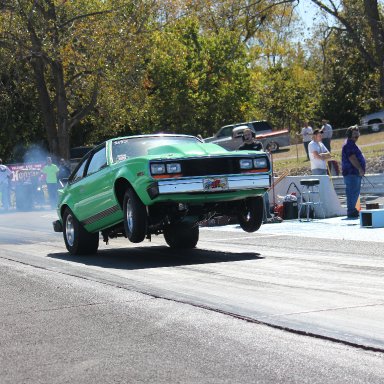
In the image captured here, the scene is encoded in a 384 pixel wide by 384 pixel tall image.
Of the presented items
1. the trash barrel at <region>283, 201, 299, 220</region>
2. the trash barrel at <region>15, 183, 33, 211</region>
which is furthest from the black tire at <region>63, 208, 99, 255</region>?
the trash barrel at <region>15, 183, 33, 211</region>

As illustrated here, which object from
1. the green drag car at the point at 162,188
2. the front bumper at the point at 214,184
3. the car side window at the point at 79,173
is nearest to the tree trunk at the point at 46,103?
the car side window at the point at 79,173

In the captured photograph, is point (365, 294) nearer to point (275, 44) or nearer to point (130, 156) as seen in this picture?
point (130, 156)

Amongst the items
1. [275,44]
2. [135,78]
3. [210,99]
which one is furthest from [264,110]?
[135,78]

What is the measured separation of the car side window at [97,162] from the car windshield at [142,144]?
24 cm

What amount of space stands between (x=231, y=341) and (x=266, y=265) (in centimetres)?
443

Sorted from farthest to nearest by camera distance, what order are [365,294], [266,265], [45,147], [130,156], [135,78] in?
1. [45,147]
2. [135,78]
3. [130,156]
4. [266,265]
5. [365,294]

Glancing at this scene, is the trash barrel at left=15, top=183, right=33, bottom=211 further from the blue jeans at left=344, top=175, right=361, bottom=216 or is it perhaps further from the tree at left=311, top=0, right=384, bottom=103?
the blue jeans at left=344, top=175, right=361, bottom=216

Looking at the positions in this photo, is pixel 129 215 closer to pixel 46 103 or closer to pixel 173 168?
pixel 173 168

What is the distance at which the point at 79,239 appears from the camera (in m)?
13.6

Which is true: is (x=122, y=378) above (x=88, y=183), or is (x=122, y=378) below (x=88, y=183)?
below

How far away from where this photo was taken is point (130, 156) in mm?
12789

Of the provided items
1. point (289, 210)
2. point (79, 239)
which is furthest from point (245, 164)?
point (289, 210)

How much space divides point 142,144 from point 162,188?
176 cm

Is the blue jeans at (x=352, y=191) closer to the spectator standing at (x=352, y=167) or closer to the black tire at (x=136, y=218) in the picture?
the spectator standing at (x=352, y=167)
